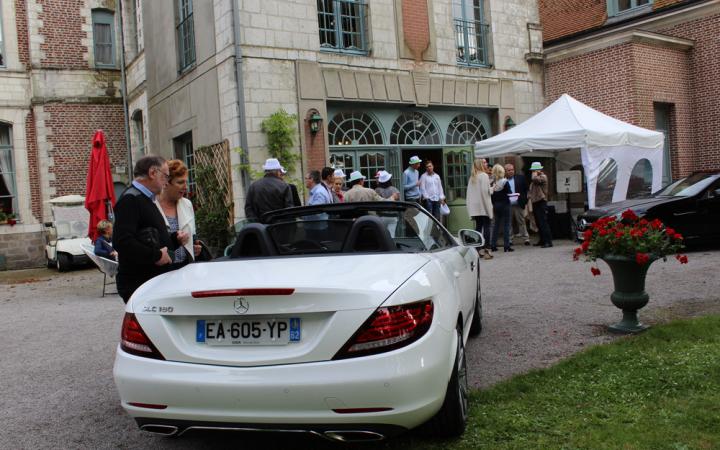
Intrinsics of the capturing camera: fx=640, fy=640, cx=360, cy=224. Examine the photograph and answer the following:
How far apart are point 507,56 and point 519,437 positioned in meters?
14.4

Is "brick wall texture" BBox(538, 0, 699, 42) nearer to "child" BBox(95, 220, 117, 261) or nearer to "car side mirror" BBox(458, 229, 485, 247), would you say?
"child" BBox(95, 220, 117, 261)

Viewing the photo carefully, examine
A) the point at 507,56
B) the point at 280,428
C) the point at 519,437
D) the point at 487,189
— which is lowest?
the point at 519,437

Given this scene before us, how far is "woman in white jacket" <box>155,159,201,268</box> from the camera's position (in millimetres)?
4605

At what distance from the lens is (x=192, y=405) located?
286 cm

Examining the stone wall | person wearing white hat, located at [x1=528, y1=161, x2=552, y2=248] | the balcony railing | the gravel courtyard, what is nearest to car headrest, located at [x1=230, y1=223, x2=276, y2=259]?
the gravel courtyard

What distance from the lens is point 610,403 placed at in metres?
3.83

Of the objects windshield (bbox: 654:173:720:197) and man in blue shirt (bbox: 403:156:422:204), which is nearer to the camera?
windshield (bbox: 654:173:720:197)

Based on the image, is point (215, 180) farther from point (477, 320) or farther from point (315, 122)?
point (477, 320)

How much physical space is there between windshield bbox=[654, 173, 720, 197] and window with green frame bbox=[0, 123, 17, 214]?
1713 cm

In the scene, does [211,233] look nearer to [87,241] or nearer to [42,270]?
[87,241]

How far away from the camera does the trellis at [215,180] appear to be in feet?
41.5

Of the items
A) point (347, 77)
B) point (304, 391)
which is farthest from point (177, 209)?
point (347, 77)

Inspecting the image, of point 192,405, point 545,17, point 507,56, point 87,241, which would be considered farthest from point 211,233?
point 545,17

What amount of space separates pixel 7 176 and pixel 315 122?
36.4ft
